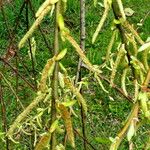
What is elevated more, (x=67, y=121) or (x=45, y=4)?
(x=45, y=4)

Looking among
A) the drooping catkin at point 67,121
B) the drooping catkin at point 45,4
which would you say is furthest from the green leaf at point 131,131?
the drooping catkin at point 45,4

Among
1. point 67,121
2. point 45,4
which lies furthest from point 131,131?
point 45,4

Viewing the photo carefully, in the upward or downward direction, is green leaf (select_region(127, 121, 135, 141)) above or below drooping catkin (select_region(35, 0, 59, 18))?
below

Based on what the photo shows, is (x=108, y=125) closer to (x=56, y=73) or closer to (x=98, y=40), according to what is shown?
(x=98, y=40)

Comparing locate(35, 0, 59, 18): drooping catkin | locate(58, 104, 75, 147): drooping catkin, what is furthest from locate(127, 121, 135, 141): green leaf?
locate(35, 0, 59, 18): drooping catkin

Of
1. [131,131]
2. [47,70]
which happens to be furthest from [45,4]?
[131,131]

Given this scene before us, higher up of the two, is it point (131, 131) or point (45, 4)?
point (45, 4)

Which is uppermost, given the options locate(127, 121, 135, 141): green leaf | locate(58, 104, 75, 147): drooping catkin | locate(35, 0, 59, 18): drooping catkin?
locate(35, 0, 59, 18): drooping catkin

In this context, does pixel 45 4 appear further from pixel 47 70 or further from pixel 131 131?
pixel 131 131

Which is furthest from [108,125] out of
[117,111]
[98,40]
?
[98,40]

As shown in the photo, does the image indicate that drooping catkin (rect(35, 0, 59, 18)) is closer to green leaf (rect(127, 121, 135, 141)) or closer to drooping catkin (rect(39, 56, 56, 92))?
drooping catkin (rect(39, 56, 56, 92))

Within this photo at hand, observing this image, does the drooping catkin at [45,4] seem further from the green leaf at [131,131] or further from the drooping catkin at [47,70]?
the green leaf at [131,131]

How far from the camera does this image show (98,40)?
3.88 metres

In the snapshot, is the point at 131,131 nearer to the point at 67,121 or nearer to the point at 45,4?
the point at 67,121
